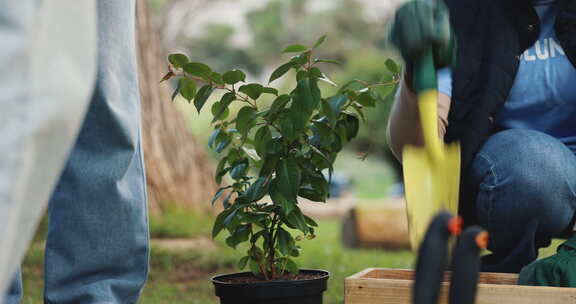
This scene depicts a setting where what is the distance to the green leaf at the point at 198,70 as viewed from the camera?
1481 mm

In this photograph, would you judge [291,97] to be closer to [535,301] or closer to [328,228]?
[535,301]

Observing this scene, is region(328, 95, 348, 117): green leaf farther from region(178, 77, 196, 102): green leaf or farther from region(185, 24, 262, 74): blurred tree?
region(185, 24, 262, 74): blurred tree

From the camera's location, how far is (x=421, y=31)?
0.96 metres

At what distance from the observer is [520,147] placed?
1.51m

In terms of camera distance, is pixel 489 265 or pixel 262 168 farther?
pixel 489 265

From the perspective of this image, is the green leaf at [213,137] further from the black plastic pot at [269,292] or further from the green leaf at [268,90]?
the black plastic pot at [269,292]

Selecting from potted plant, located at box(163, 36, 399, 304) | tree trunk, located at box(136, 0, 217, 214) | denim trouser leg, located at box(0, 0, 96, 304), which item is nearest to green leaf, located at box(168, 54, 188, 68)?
potted plant, located at box(163, 36, 399, 304)

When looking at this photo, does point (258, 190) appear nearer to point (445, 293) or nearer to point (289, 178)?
point (289, 178)

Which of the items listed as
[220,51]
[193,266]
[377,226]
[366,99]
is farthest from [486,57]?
[220,51]

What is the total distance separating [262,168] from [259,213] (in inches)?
3.5

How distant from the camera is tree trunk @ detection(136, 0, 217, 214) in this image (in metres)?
3.90

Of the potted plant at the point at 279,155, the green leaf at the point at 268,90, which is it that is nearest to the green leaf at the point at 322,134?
the potted plant at the point at 279,155

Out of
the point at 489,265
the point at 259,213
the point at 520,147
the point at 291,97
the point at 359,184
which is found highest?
the point at 291,97

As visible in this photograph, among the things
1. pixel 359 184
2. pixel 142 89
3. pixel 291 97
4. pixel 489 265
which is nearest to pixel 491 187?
pixel 489 265
